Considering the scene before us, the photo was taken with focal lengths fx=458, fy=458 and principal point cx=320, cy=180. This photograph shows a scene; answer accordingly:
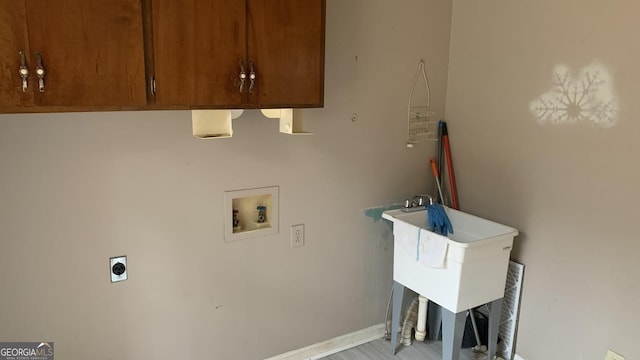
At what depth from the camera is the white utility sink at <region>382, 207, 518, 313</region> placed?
2.07 metres

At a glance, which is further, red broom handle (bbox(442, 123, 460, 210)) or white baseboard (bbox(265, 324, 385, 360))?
red broom handle (bbox(442, 123, 460, 210))

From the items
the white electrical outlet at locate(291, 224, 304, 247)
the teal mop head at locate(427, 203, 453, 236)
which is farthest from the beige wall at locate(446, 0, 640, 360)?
the white electrical outlet at locate(291, 224, 304, 247)

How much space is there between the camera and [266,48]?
1699mm

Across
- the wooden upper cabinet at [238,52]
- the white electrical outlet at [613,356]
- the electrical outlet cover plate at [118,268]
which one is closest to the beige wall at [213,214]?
the electrical outlet cover plate at [118,268]

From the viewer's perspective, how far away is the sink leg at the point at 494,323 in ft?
7.57

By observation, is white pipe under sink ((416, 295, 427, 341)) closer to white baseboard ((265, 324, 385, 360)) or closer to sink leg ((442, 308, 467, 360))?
white baseboard ((265, 324, 385, 360))

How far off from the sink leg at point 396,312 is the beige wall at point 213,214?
183 millimetres

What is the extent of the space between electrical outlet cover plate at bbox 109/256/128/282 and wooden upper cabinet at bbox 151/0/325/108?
731mm

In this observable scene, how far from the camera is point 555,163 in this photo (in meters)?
2.17

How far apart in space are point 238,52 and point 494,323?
1821 millimetres

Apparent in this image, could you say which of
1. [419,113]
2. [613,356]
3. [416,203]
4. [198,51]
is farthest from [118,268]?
[613,356]

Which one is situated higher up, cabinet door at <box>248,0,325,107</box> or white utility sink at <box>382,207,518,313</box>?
cabinet door at <box>248,0,325,107</box>

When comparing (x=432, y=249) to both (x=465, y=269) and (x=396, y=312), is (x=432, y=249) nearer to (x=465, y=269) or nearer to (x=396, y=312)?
(x=465, y=269)

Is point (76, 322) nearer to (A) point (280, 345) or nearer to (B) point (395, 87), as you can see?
(A) point (280, 345)
